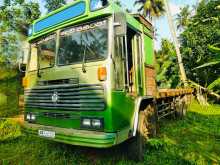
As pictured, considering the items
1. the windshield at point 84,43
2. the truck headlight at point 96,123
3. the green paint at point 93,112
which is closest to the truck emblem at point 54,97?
the green paint at point 93,112

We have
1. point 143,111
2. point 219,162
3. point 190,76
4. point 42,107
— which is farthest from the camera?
point 190,76

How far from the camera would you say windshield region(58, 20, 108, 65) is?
16.0ft

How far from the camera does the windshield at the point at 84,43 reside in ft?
16.0

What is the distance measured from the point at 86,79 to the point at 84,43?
70cm

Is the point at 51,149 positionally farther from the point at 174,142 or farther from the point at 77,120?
the point at 174,142

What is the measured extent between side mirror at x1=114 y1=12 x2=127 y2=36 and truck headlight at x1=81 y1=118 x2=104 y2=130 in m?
1.48

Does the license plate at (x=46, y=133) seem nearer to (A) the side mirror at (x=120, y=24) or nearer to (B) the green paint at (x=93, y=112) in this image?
(B) the green paint at (x=93, y=112)

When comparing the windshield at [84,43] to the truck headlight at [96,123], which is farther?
the windshield at [84,43]

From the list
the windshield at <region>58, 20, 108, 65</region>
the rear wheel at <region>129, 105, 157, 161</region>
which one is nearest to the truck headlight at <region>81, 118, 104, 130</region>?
the windshield at <region>58, 20, 108, 65</region>

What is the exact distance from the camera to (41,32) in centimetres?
602

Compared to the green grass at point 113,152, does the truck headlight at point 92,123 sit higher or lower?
higher

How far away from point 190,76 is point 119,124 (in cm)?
1880

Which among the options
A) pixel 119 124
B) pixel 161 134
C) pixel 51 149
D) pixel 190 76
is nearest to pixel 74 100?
pixel 119 124

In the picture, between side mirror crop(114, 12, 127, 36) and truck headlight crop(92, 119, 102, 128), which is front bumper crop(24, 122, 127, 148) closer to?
truck headlight crop(92, 119, 102, 128)
